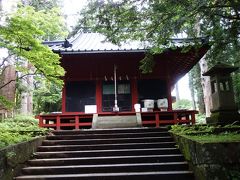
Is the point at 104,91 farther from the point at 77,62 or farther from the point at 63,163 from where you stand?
the point at 63,163

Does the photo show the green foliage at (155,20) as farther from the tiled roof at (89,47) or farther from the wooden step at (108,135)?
the wooden step at (108,135)

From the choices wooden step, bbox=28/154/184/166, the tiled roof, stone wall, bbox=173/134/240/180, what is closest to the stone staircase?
wooden step, bbox=28/154/184/166

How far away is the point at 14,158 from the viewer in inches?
218

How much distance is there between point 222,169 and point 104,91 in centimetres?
930

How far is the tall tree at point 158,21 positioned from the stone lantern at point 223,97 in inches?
75.7

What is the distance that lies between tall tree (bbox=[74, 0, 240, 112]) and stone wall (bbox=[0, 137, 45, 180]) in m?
3.62

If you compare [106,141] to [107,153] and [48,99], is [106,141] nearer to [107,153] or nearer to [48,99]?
[107,153]

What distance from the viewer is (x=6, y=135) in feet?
20.1

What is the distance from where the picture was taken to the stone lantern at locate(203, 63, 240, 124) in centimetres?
800

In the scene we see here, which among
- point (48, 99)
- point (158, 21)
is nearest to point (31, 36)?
point (158, 21)

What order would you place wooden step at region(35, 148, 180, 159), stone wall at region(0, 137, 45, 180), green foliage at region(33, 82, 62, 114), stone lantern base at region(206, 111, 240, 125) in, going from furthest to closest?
green foliage at region(33, 82, 62, 114) < stone lantern base at region(206, 111, 240, 125) < wooden step at region(35, 148, 180, 159) < stone wall at region(0, 137, 45, 180)

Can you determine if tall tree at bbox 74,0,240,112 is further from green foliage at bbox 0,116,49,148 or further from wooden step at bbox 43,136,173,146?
green foliage at bbox 0,116,49,148

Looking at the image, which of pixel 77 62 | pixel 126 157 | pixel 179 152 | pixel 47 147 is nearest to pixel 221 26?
pixel 179 152

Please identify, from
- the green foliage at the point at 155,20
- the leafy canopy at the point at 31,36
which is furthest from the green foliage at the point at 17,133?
the green foliage at the point at 155,20
